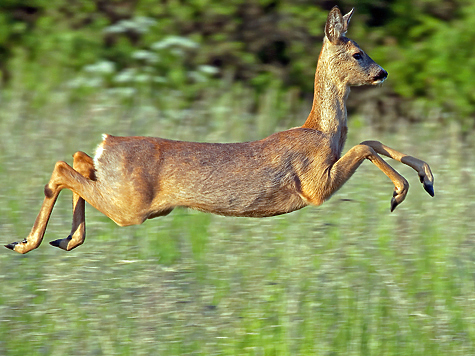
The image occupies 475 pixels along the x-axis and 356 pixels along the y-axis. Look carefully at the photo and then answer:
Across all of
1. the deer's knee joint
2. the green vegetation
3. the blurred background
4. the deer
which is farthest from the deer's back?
the green vegetation

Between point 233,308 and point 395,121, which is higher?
point 233,308

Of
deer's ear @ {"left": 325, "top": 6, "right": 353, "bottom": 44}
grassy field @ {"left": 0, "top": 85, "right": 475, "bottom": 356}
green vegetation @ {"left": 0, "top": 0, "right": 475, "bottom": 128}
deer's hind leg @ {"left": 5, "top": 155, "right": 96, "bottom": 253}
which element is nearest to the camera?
deer's ear @ {"left": 325, "top": 6, "right": 353, "bottom": 44}

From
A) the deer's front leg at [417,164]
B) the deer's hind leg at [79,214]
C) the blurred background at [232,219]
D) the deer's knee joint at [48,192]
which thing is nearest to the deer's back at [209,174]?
the deer's hind leg at [79,214]

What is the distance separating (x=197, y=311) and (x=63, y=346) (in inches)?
32.3

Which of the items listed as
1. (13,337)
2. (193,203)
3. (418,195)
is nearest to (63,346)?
(13,337)

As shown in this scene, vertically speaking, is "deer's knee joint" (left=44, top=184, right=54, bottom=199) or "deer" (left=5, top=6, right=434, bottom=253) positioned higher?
"deer" (left=5, top=6, right=434, bottom=253)

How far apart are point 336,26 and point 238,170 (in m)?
0.70

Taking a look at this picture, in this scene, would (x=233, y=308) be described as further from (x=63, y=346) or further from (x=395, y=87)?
(x=395, y=87)

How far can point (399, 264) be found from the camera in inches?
199

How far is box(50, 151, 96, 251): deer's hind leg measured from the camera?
9.89 ft

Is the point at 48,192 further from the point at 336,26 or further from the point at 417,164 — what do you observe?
the point at 417,164

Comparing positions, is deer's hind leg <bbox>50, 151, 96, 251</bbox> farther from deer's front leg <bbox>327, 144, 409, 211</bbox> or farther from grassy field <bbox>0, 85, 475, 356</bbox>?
grassy field <bbox>0, 85, 475, 356</bbox>

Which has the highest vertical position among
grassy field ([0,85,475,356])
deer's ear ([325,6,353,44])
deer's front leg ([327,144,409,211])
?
deer's ear ([325,6,353,44])

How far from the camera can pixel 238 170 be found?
2939mm
